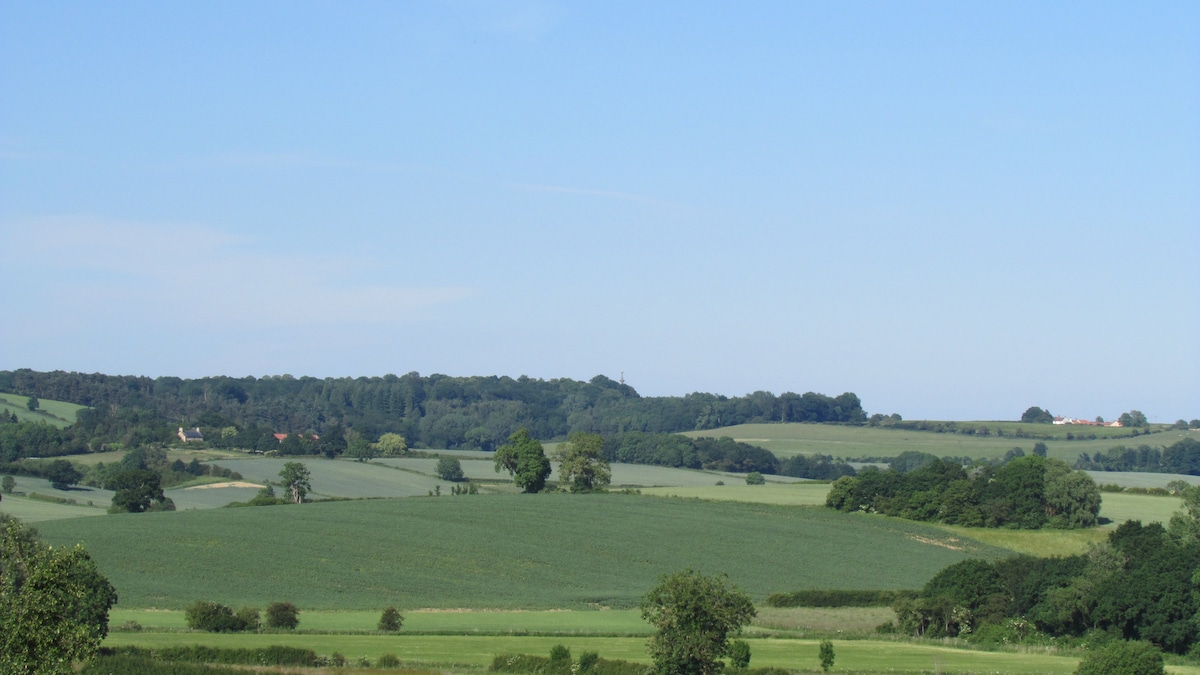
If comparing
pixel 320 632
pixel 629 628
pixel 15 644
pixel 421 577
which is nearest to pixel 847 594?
pixel 629 628

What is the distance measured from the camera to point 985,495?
308 feet

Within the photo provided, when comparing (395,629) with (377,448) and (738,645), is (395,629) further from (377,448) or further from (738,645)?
(377,448)

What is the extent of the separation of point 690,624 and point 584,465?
75.4m

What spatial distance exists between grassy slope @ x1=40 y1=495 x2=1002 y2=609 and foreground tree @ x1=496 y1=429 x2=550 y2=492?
11.6m

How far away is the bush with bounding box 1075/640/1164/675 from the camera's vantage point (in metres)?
36.8

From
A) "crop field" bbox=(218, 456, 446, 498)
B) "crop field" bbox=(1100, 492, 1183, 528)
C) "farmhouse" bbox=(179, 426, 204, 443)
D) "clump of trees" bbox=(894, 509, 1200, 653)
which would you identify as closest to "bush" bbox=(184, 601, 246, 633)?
"clump of trees" bbox=(894, 509, 1200, 653)

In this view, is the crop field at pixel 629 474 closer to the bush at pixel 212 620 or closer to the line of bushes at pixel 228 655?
the bush at pixel 212 620

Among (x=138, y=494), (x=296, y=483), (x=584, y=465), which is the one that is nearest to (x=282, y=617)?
(x=138, y=494)

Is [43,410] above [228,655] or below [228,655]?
above

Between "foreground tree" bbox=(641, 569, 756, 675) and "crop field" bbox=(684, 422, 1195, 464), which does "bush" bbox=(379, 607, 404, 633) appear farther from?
"crop field" bbox=(684, 422, 1195, 464)

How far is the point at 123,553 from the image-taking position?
216 feet

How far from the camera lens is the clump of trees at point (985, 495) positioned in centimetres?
9056

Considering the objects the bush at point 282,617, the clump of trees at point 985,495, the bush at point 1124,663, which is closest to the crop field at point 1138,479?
the clump of trees at point 985,495

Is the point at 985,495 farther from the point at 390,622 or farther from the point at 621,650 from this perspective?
the point at 390,622
